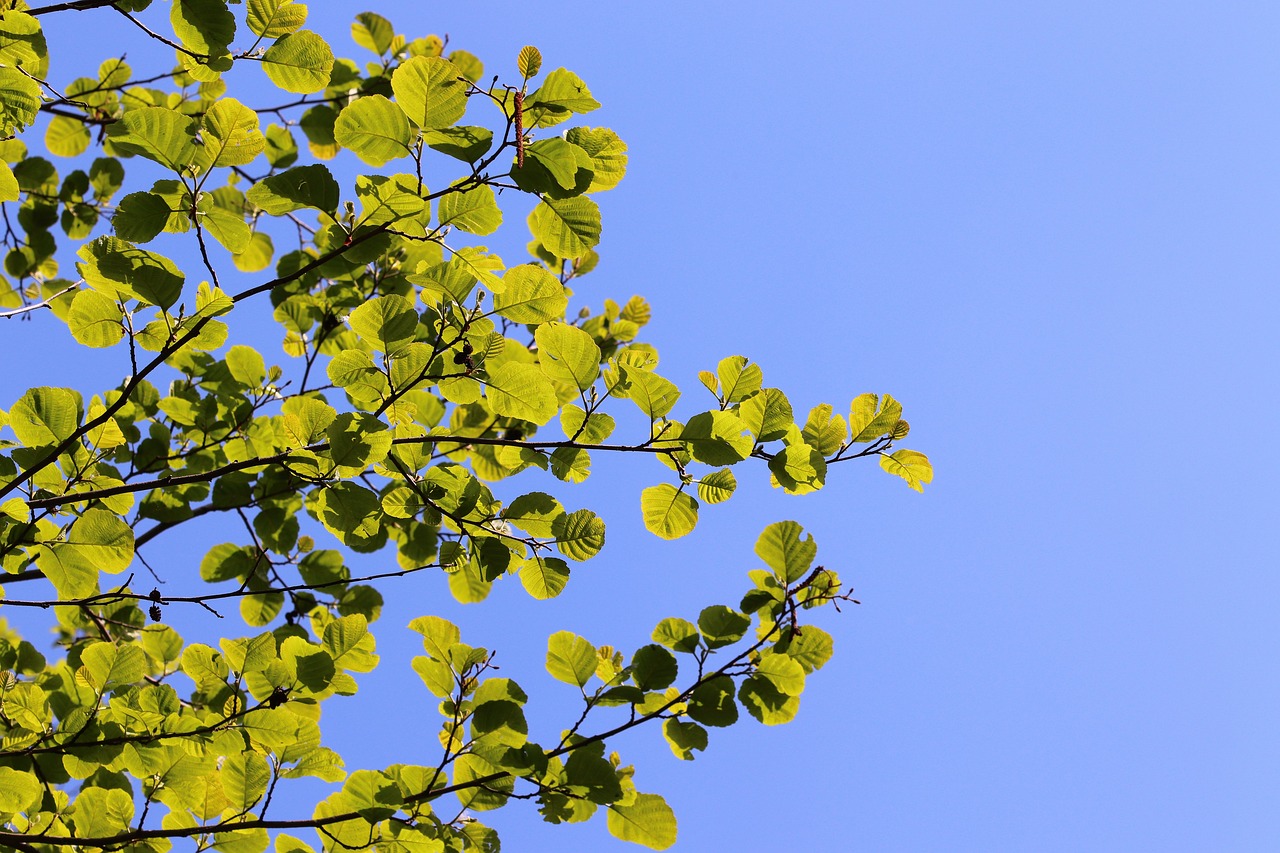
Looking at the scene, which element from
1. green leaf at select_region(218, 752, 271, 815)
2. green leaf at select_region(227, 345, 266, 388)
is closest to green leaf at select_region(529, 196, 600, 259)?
green leaf at select_region(227, 345, 266, 388)

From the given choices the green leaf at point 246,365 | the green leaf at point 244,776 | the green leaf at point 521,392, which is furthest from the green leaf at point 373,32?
the green leaf at point 244,776

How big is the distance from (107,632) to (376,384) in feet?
5.42

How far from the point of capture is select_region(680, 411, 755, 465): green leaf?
6.63 feet

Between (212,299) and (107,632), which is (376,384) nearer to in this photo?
(212,299)

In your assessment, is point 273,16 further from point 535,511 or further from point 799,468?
point 799,468

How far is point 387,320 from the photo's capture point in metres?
2.09

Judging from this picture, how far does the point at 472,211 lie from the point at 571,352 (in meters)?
0.41

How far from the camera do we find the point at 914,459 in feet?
7.70

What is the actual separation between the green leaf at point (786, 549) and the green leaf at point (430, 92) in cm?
132

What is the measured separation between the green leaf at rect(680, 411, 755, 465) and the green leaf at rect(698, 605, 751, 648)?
1.63 ft

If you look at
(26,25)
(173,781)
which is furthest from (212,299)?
(173,781)

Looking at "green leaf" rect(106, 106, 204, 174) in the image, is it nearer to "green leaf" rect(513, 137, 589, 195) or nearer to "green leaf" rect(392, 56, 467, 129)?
"green leaf" rect(392, 56, 467, 129)

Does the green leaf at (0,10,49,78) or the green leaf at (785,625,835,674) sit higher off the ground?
the green leaf at (0,10,49,78)

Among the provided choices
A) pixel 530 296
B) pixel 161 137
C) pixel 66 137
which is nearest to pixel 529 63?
pixel 530 296
